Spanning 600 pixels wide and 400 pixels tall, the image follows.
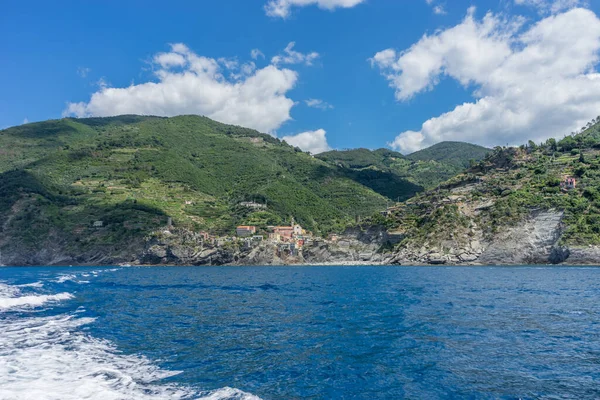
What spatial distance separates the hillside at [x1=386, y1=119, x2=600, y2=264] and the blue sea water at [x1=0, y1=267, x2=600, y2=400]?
2281 inches

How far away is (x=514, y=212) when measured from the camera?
287 ft

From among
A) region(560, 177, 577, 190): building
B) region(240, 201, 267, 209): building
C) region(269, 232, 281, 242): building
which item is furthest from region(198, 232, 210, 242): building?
region(560, 177, 577, 190): building

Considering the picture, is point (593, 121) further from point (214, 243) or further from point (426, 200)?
point (214, 243)

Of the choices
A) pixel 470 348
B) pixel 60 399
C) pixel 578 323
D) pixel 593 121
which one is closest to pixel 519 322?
pixel 578 323

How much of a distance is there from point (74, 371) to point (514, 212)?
298ft

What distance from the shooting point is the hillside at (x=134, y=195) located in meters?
117

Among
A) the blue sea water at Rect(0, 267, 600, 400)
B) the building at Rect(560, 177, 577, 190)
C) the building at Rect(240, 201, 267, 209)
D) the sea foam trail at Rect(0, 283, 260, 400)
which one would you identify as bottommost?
the blue sea water at Rect(0, 267, 600, 400)

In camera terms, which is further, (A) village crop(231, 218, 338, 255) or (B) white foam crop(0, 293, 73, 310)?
(A) village crop(231, 218, 338, 255)

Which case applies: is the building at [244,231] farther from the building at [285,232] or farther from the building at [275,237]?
the building at [285,232]

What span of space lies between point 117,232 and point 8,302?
299 ft

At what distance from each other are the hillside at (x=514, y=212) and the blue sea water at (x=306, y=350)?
190 feet

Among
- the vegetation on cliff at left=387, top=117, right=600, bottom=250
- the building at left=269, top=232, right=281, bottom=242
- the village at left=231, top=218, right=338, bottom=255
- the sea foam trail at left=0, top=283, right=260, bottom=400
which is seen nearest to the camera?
the sea foam trail at left=0, top=283, right=260, bottom=400

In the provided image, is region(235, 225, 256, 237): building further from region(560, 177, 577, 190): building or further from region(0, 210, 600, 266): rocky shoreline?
region(560, 177, 577, 190): building

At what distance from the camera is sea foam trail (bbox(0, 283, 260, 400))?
11.3 metres
